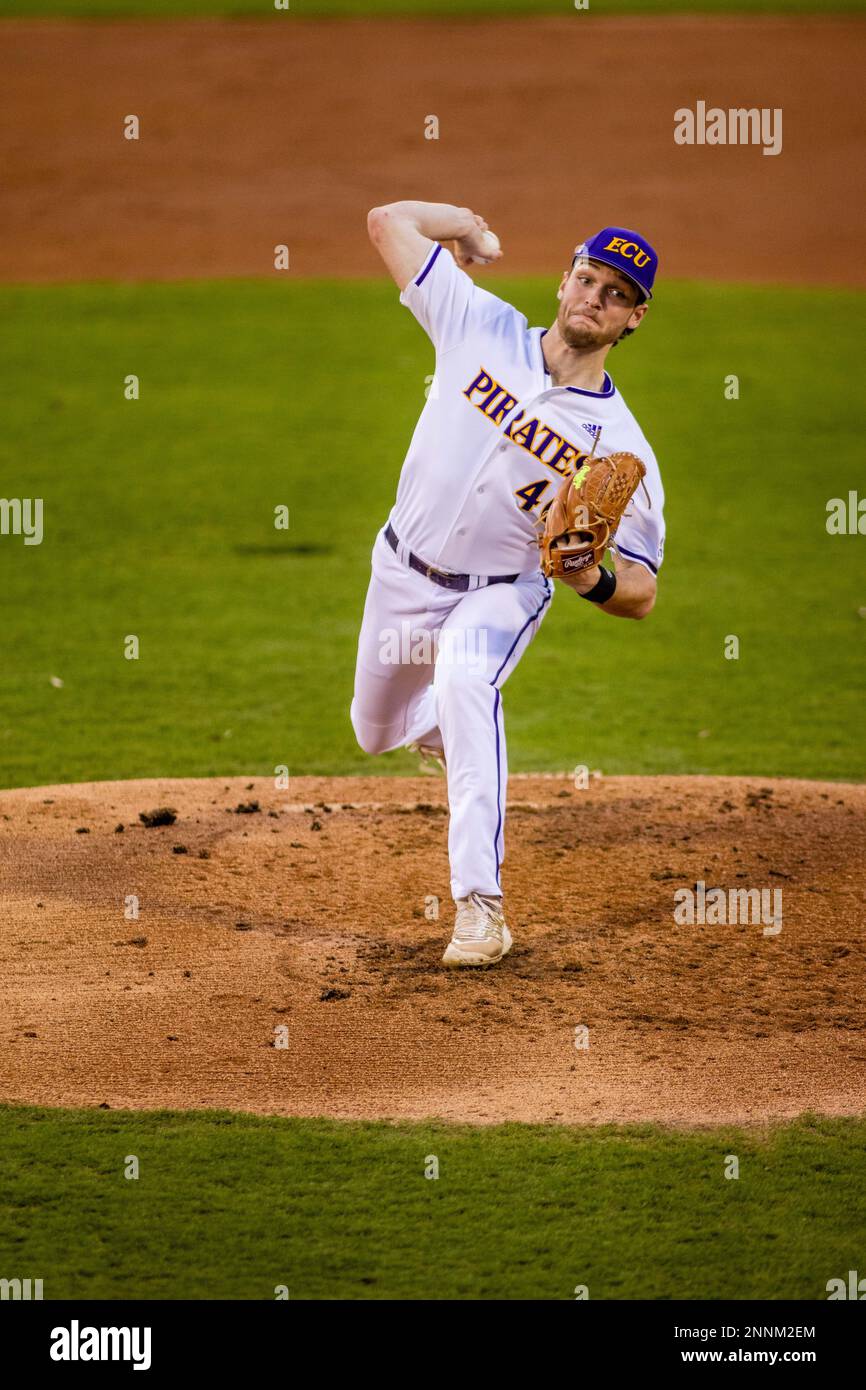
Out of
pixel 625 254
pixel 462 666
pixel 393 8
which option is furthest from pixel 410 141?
pixel 462 666

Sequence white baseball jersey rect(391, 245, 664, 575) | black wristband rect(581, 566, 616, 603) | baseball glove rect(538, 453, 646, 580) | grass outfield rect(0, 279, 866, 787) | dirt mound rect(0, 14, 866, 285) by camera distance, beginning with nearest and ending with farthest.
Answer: baseball glove rect(538, 453, 646, 580), black wristband rect(581, 566, 616, 603), white baseball jersey rect(391, 245, 664, 575), grass outfield rect(0, 279, 866, 787), dirt mound rect(0, 14, 866, 285)

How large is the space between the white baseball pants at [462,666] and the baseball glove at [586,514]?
438 millimetres

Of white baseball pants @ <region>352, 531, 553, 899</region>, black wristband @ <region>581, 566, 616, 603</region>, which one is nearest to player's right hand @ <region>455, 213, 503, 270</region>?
white baseball pants @ <region>352, 531, 553, 899</region>

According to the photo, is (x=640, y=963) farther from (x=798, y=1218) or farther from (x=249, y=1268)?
(x=249, y=1268)

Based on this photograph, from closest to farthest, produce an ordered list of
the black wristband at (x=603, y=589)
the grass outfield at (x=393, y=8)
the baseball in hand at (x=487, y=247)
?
the black wristband at (x=603, y=589)
the baseball in hand at (x=487, y=247)
the grass outfield at (x=393, y=8)

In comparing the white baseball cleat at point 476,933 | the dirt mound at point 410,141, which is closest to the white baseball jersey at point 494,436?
the white baseball cleat at point 476,933

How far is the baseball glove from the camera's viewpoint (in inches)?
209

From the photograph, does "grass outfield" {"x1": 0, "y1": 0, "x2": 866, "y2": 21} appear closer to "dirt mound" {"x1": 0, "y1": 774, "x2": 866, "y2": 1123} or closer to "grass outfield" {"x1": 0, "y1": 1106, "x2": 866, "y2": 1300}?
"dirt mound" {"x1": 0, "y1": 774, "x2": 866, "y2": 1123}

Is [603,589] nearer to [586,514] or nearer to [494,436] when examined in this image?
[586,514]

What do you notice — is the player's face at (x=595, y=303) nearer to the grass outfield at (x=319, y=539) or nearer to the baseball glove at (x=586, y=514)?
the baseball glove at (x=586, y=514)

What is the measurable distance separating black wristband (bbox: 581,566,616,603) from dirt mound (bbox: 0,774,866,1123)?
1.18m

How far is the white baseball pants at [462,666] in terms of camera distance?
5613mm

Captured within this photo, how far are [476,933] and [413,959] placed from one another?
262 mm

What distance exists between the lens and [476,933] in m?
5.59
